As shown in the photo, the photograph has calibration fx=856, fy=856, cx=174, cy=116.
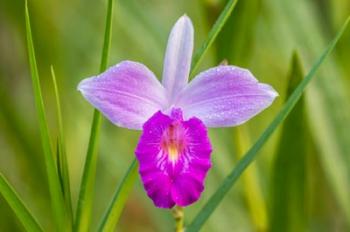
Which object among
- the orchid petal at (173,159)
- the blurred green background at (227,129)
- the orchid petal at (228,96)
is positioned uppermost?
the orchid petal at (228,96)

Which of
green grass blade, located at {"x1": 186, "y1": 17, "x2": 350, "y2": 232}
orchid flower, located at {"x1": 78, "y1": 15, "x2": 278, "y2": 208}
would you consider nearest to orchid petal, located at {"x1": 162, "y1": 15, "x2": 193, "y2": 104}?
orchid flower, located at {"x1": 78, "y1": 15, "x2": 278, "y2": 208}

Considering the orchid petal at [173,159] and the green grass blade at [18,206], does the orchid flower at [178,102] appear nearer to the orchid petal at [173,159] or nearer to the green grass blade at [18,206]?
the orchid petal at [173,159]

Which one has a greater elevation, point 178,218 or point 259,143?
point 259,143

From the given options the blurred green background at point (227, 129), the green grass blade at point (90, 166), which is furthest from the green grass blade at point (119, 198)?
the blurred green background at point (227, 129)

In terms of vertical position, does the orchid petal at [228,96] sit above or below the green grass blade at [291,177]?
above

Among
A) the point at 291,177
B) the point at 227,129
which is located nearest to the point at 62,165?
the point at 291,177

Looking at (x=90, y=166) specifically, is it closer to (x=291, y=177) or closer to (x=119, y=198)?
(x=119, y=198)

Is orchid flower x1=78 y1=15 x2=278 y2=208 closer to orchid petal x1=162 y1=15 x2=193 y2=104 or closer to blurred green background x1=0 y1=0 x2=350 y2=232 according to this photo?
orchid petal x1=162 y1=15 x2=193 y2=104

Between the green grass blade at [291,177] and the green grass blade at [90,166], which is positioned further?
the green grass blade at [291,177]
